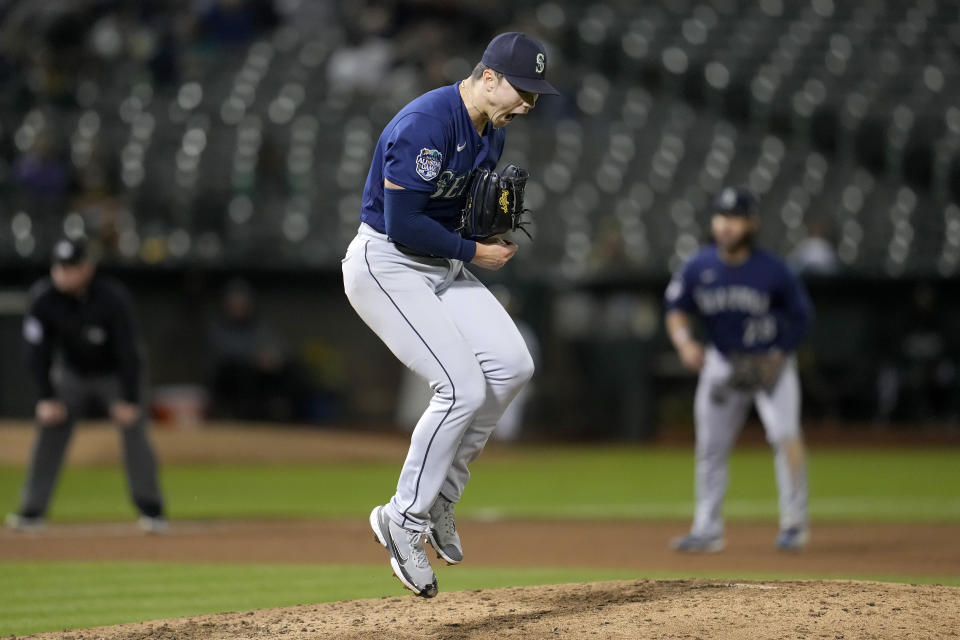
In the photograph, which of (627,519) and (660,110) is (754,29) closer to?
(660,110)

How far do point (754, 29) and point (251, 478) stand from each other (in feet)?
35.0

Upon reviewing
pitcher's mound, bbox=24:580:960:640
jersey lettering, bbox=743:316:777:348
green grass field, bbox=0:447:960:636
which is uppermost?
jersey lettering, bbox=743:316:777:348

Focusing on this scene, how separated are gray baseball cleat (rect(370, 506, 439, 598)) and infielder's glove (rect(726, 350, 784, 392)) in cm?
357

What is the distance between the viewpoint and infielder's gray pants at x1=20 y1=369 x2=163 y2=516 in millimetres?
9008

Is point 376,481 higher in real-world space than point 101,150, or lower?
lower

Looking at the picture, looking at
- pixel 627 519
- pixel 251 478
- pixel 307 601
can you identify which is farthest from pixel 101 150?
pixel 307 601

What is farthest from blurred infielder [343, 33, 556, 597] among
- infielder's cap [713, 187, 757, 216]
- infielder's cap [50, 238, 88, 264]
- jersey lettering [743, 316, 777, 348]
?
infielder's cap [50, 238, 88, 264]

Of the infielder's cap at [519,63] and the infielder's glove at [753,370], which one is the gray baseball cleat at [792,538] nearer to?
the infielder's glove at [753,370]

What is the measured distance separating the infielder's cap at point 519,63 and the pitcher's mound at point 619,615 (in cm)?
191

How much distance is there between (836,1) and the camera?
20469 mm

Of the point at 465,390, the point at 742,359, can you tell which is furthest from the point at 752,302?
the point at 465,390

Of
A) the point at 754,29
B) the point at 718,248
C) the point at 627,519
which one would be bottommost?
the point at 627,519

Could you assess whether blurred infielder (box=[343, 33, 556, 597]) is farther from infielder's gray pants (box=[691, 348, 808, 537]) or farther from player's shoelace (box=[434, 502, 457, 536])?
infielder's gray pants (box=[691, 348, 808, 537])

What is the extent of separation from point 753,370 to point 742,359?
92 millimetres
